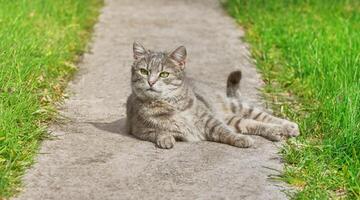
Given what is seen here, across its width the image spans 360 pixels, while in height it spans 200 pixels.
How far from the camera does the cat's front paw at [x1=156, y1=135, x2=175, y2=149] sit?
6.28 meters

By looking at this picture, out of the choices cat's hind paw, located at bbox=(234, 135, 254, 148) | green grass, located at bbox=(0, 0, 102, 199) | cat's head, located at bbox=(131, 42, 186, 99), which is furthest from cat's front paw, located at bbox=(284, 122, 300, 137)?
green grass, located at bbox=(0, 0, 102, 199)

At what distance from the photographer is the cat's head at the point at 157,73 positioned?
21.1 ft

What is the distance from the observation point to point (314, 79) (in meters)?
7.75

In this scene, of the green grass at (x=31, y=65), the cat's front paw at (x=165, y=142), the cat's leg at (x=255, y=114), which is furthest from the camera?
A: the cat's leg at (x=255, y=114)

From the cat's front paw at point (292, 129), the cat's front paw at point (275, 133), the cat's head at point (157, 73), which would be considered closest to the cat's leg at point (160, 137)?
the cat's head at point (157, 73)

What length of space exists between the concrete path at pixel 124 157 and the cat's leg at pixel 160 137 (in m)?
0.05

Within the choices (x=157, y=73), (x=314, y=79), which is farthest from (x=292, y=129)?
(x=314, y=79)

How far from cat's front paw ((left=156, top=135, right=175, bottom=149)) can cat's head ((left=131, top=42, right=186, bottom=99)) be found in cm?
32

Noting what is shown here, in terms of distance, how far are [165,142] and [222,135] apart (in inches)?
16.9

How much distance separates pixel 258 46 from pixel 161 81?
10.1 ft

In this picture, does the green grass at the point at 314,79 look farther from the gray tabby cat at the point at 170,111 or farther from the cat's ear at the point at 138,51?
the cat's ear at the point at 138,51

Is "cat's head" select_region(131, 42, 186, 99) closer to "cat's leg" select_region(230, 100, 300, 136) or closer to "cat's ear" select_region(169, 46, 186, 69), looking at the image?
"cat's ear" select_region(169, 46, 186, 69)

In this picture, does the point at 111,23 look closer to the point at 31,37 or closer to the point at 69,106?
the point at 31,37

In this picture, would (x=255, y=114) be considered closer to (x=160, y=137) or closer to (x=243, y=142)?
(x=243, y=142)
